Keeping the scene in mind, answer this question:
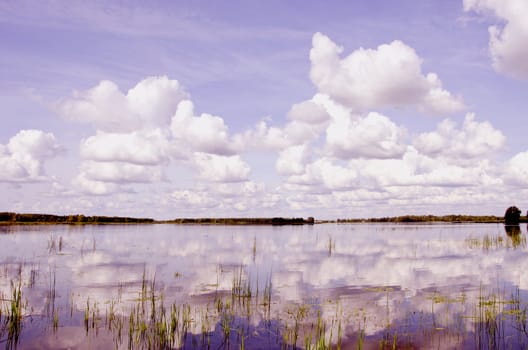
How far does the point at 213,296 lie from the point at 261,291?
2.58m

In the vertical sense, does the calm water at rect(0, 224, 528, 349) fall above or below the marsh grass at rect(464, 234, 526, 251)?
below

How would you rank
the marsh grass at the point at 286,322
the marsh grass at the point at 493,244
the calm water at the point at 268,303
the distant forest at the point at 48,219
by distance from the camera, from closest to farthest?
the marsh grass at the point at 286,322 < the calm water at the point at 268,303 < the marsh grass at the point at 493,244 < the distant forest at the point at 48,219

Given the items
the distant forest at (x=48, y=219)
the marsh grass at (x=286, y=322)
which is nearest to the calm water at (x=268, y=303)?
the marsh grass at (x=286, y=322)

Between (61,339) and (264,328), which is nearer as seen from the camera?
(61,339)

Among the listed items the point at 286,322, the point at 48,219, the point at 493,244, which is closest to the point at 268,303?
the point at 286,322

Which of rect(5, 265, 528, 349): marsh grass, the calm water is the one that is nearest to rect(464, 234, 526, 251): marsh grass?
the calm water

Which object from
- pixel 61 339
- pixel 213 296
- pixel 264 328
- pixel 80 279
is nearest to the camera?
pixel 61 339

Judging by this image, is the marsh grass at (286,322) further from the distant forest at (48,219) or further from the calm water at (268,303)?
the distant forest at (48,219)

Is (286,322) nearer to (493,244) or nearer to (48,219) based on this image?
(493,244)

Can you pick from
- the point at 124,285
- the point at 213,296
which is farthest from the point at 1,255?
the point at 213,296

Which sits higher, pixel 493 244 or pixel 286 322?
pixel 493 244

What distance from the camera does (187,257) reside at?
3631 centimetres

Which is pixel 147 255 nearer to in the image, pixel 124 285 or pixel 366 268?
pixel 124 285

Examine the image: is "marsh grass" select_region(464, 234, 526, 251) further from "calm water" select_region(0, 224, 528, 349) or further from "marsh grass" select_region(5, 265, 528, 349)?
"marsh grass" select_region(5, 265, 528, 349)
